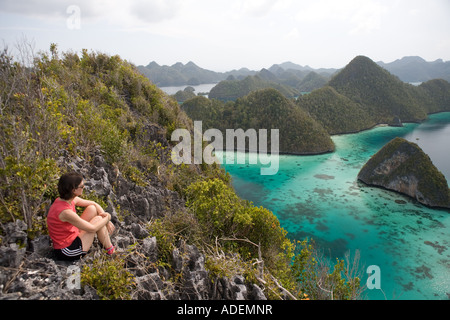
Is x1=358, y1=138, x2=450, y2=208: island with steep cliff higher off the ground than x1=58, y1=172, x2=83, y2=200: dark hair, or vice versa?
x1=58, y1=172, x2=83, y2=200: dark hair

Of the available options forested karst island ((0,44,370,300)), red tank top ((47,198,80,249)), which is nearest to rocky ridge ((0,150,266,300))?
forested karst island ((0,44,370,300))

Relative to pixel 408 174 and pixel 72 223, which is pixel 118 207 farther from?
pixel 408 174

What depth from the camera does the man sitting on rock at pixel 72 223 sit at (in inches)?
189

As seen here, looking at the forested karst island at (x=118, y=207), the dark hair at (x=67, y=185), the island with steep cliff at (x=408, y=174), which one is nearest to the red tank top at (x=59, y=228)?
the dark hair at (x=67, y=185)

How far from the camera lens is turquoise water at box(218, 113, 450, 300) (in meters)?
23.7

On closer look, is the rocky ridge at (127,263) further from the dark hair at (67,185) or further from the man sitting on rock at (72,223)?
the dark hair at (67,185)

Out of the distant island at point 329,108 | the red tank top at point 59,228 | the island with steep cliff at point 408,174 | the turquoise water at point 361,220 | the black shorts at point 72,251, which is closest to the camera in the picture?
the red tank top at point 59,228

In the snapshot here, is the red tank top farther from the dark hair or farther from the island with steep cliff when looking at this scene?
the island with steep cliff

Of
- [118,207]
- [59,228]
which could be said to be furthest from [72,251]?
[118,207]

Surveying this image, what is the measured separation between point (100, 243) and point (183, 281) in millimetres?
2499

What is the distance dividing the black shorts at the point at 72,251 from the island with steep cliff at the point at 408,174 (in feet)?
157
